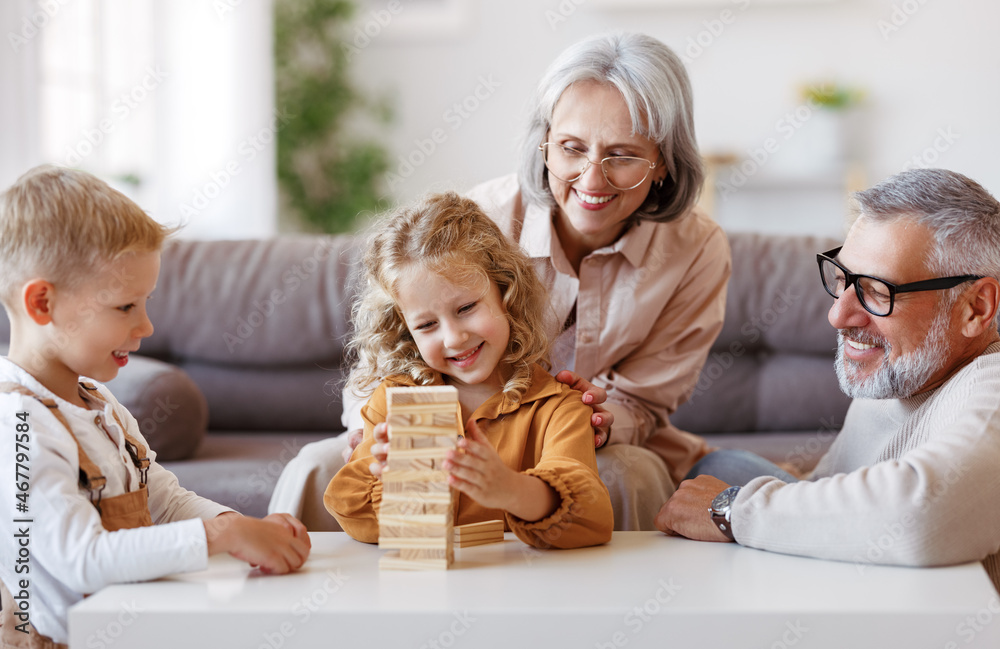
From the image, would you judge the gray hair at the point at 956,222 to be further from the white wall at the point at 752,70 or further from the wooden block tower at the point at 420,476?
the white wall at the point at 752,70

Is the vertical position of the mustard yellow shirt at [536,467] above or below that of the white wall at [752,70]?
below

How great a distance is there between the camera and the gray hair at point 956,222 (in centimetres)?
135

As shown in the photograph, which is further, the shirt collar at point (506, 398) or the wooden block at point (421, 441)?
the shirt collar at point (506, 398)

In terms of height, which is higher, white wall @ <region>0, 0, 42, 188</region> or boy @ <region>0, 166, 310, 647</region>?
white wall @ <region>0, 0, 42, 188</region>

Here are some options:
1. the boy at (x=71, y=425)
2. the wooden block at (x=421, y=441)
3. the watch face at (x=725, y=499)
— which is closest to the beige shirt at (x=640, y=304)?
the watch face at (x=725, y=499)

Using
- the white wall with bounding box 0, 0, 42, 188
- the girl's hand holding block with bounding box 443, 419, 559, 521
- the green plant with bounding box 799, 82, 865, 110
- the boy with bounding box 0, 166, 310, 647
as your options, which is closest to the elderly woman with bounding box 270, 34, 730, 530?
the girl's hand holding block with bounding box 443, 419, 559, 521

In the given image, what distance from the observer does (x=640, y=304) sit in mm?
1902

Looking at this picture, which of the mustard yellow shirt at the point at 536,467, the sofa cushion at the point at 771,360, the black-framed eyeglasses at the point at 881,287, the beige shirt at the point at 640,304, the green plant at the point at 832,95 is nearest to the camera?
the mustard yellow shirt at the point at 536,467

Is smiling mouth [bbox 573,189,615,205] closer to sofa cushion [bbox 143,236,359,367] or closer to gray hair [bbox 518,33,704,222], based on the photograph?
gray hair [bbox 518,33,704,222]

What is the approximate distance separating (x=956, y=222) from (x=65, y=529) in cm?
130

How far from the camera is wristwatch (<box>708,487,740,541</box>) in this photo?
124cm

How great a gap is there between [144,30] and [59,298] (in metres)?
4.20

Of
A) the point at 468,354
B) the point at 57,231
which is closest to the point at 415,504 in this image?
the point at 468,354

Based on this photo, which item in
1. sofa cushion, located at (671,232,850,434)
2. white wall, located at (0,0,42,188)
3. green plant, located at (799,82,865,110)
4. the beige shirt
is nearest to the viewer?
the beige shirt
